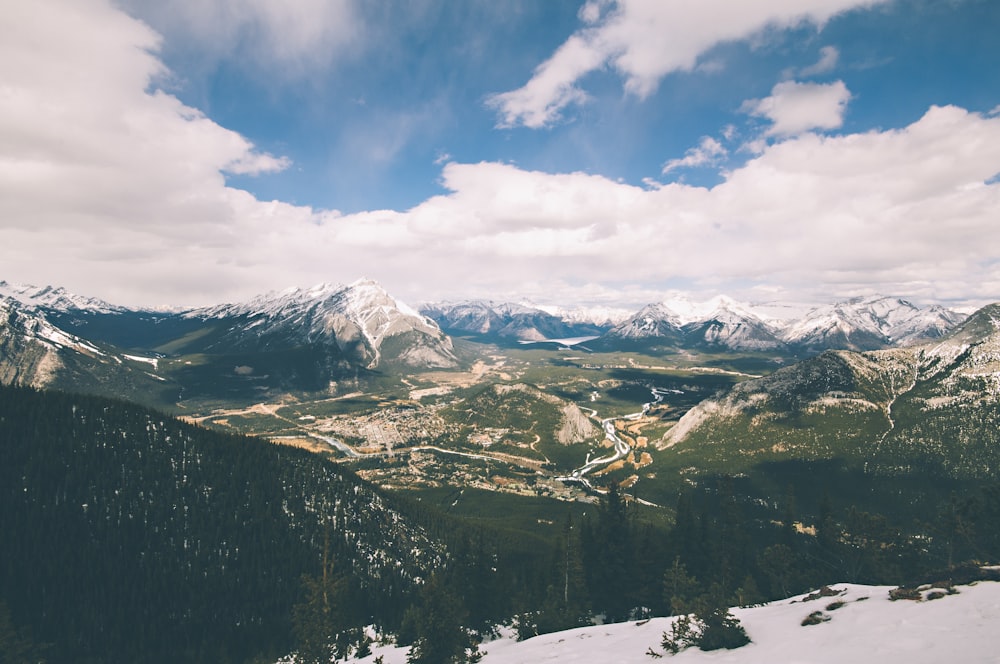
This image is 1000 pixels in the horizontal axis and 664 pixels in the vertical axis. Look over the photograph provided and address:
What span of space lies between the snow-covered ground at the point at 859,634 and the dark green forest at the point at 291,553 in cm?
620

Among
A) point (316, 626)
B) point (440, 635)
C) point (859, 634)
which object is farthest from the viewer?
point (440, 635)

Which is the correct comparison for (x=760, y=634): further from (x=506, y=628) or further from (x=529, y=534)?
(x=529, y=534)

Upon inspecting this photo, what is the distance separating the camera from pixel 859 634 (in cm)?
3022

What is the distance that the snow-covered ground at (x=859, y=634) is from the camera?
2604 centimetres

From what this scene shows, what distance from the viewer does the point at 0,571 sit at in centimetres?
11500

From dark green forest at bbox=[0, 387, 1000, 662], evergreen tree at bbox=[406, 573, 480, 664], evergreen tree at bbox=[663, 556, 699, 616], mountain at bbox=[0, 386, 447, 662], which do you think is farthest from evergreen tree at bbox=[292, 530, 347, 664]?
mountain at bbox=[0, 386, 447, 662]

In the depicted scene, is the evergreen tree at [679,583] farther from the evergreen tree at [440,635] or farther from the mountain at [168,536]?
the mountain at [168,536]

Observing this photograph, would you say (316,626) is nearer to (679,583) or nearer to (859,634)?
(679,583)

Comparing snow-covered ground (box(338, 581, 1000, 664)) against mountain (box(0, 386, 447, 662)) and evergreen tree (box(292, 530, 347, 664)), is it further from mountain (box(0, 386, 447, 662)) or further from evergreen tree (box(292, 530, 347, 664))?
mountain (box(0, 386, 447, 662))

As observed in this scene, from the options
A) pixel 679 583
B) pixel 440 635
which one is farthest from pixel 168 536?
pixel 679 583

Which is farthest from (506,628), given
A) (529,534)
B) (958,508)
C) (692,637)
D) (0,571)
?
(0,571)

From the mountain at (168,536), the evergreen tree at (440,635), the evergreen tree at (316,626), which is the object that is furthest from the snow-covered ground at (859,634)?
the mountain at (168,536)

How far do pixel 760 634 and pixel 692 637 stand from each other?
5.42 meters

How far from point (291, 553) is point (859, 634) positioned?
15171 centimetres
